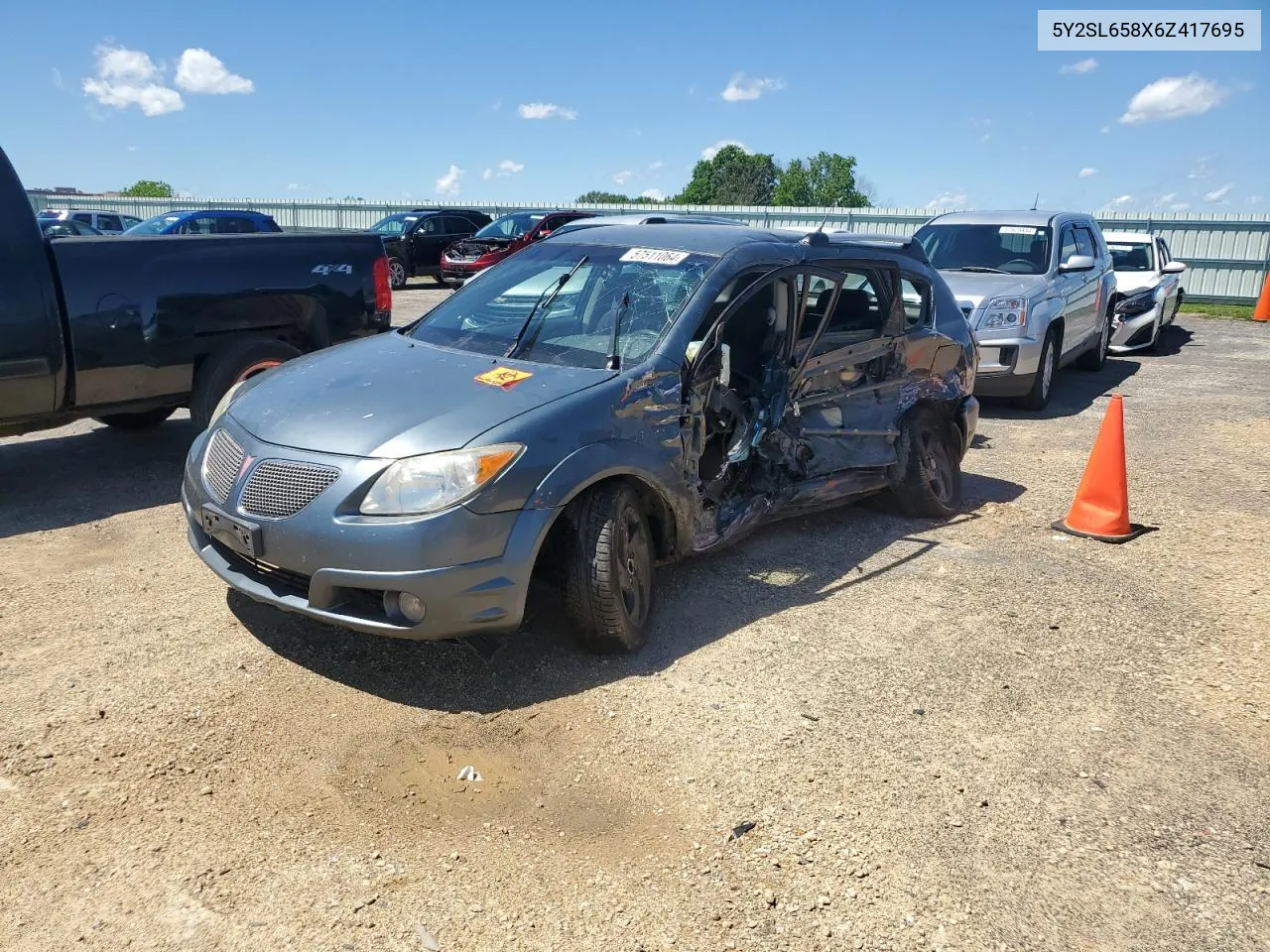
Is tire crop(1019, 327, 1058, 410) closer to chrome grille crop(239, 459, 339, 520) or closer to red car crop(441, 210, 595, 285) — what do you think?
chrome grille crop(239, 459, 339, 520)

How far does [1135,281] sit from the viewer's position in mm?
14172

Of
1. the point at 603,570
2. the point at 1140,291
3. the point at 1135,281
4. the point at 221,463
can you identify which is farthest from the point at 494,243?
the point at 603,570

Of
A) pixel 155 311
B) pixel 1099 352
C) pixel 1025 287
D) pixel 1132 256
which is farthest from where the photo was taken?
pixel 1132 256

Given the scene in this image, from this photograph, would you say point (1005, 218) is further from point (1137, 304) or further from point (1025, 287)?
point (1137, 304)

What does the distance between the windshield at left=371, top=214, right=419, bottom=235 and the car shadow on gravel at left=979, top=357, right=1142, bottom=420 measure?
50.0 ft

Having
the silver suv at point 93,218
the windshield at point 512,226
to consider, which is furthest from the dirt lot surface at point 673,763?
the silver suv at point 93,218

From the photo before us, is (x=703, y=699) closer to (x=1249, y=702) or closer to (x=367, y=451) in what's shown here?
(x=367, y=451)

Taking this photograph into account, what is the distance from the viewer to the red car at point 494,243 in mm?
20500

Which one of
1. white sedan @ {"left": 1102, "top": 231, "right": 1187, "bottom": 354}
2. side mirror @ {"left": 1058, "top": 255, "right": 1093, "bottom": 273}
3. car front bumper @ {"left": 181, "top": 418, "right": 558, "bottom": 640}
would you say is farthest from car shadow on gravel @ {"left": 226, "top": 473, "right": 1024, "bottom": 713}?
white sedan @ {"left": 1102, "top": 231, "right": 1187, "bottom": 354}

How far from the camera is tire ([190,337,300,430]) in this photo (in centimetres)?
638

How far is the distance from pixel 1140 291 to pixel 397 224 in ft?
52.4

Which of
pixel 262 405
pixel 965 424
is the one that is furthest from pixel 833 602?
pixel 262 405

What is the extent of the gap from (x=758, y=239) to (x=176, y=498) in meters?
3.89

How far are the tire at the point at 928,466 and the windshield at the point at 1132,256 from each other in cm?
1038
